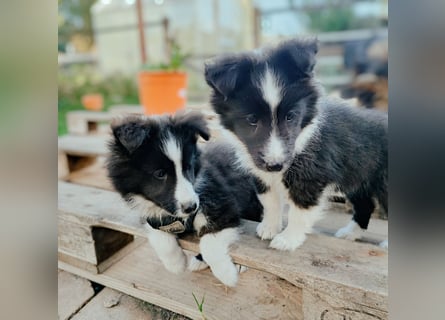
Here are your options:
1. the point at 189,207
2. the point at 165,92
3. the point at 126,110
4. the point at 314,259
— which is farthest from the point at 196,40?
the point at 314,259

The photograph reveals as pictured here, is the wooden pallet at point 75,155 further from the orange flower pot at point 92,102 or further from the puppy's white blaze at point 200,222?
the puppy's white blaze at point 200,222

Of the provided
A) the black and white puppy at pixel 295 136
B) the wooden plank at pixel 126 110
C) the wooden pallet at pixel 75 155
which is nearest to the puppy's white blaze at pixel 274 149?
the black and white puppy at pixel 295 136

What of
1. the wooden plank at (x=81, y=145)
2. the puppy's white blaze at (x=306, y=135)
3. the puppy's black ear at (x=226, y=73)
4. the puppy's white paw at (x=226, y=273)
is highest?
the puppy's black ear at (x=226, y=73)

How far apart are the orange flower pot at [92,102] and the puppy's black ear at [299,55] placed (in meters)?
1.25

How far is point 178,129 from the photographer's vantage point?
84 centimetres

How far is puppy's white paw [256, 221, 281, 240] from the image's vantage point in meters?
0.88

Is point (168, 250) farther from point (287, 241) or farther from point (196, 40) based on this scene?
point (196, 40)

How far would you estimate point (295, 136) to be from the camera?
0.80 m

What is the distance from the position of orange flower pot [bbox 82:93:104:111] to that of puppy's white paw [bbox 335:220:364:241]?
1.32 metres

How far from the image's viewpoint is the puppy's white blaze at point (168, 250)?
0.88m

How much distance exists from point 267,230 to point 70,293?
1.62 ft

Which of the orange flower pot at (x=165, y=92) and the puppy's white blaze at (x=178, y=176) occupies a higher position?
the orange flower pot at (x=165, y=92)
